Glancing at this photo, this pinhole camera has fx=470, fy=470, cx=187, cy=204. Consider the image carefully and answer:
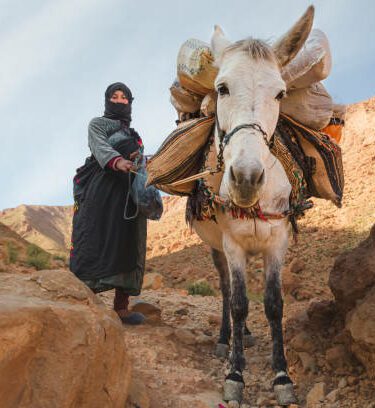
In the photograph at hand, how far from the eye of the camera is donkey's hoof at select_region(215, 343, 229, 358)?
13.1 ft

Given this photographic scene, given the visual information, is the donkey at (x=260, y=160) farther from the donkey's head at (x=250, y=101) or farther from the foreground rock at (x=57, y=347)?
the foreground rock at (x=57, y=347)

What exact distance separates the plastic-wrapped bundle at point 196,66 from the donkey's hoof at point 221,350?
2.14 m

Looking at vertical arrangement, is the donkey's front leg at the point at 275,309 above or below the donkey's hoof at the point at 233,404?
above

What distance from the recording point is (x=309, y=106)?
12.2ft

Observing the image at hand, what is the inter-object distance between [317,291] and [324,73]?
5159mm

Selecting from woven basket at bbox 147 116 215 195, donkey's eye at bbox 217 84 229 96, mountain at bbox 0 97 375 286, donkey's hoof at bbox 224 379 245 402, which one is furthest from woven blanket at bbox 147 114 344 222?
mountain at bbox 0 97 375 286

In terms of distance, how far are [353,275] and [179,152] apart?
157 centimetres

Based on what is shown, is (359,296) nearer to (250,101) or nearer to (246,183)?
(246,183)

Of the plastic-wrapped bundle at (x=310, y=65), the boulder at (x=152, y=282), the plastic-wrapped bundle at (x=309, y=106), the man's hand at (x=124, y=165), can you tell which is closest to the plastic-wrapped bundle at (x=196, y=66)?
the plastic-wrapped bundle at (x=310, y=65)

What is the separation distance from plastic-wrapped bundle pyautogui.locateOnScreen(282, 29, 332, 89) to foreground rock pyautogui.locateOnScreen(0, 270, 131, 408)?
214 cm

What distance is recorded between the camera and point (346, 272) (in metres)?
3.37

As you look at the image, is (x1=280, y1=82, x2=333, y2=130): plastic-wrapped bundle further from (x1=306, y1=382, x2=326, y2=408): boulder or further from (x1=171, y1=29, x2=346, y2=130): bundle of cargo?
(x1=306, y1=382, x2=326, y2=408): boulder

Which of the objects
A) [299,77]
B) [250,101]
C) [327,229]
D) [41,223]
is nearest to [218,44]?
[299,77]

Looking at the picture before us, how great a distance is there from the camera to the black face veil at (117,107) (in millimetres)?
4535
